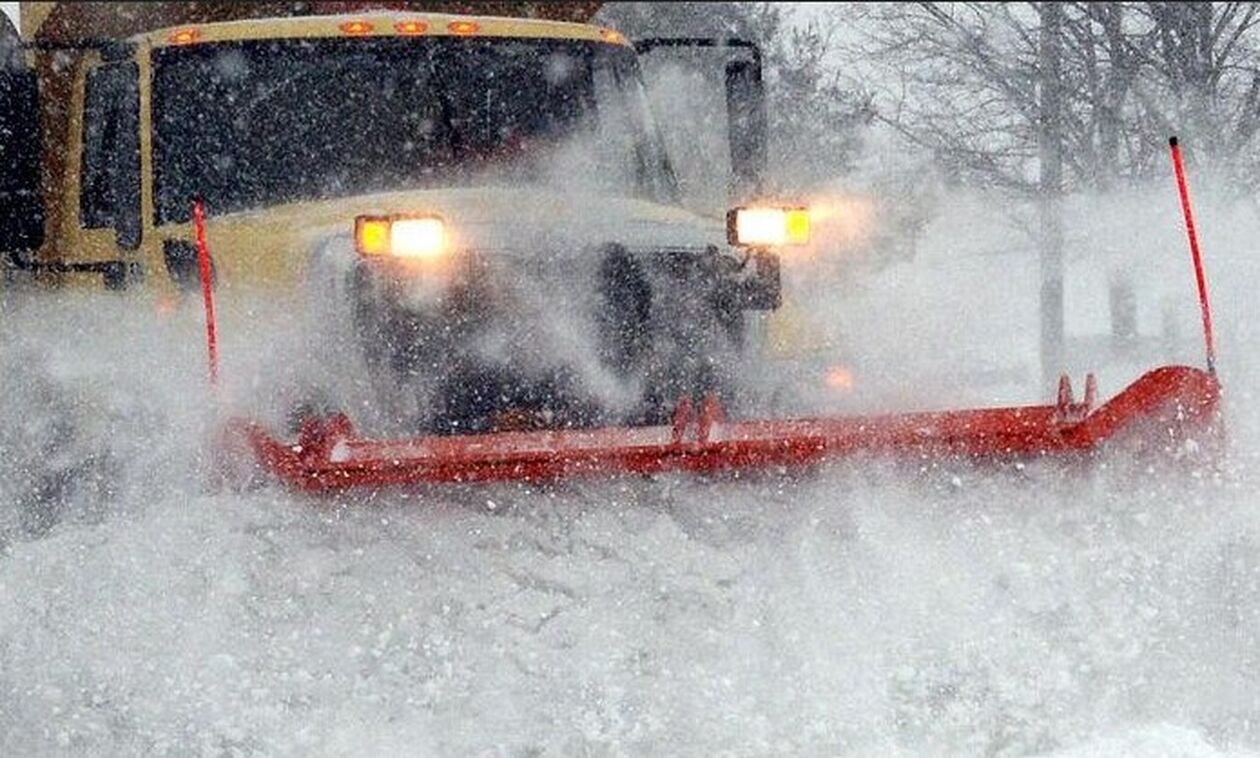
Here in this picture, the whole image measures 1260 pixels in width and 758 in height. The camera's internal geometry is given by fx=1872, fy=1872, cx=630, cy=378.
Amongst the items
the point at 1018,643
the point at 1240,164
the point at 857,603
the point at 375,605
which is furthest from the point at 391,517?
the point at 1240,164

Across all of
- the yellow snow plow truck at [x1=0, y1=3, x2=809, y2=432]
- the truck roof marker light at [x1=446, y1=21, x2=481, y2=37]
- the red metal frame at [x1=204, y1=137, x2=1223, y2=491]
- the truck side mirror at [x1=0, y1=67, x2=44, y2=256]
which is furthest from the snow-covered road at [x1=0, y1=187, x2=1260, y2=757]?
the truck roof marker light at [x1=446, y1=21, x2=481, y2=37]

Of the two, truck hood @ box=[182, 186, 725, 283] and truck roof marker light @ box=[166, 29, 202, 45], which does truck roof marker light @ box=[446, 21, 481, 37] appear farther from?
truck roof marker light @ box=[166, 29, 202, 45]

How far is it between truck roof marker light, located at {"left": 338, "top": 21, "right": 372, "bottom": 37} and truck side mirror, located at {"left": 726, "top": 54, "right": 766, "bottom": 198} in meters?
1.24

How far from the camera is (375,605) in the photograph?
174 inches

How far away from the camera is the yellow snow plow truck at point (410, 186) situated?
17.7 ft

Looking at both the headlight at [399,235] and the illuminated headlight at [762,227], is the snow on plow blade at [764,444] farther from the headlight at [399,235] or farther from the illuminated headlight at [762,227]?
the illuminated headlight at [762,227]

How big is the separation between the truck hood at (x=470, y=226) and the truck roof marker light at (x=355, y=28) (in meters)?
0.70

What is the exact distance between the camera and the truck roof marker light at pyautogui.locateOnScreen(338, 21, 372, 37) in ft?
21.0

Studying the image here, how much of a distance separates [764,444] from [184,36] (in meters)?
2.79

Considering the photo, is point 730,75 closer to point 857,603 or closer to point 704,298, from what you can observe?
point 704,298

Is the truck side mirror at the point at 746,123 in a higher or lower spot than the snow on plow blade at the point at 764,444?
higher

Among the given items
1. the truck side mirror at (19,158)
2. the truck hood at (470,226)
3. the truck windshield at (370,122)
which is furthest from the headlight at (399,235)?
the truck side mirror at (19,158)

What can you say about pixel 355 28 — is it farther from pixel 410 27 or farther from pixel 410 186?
pixel 410 186

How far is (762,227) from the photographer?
557 cm
